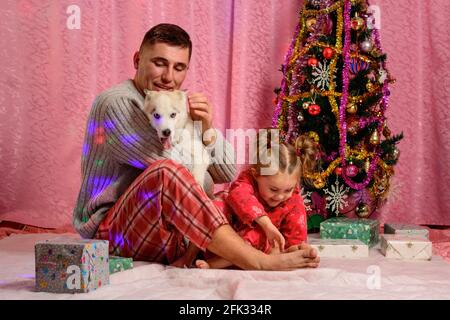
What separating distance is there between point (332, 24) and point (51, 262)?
194 cm

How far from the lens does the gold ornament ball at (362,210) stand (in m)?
3.05

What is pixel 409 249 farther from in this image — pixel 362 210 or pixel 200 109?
pixel 200 109

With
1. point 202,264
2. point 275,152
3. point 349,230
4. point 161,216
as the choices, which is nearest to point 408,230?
point 349,230

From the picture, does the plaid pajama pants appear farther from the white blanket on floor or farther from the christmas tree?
the christmas tree

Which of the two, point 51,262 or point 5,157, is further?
point 5,157

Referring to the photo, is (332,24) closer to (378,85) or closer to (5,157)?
(378,85)

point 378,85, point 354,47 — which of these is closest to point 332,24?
point 354,47

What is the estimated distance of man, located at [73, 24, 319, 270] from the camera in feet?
5.93

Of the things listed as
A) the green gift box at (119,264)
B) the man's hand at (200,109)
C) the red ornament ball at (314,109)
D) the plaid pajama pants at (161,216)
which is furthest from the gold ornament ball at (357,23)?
the green gift box at (119,264)

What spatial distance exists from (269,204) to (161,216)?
1.34 feet

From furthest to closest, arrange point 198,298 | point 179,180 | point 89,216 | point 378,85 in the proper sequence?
1. point 378,85
2. point 89,216
3. point 179,180
4. point 198,298

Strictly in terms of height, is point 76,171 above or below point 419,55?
below

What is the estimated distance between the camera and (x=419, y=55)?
3.38 m

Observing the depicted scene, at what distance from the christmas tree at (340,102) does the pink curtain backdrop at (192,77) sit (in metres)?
0.36
